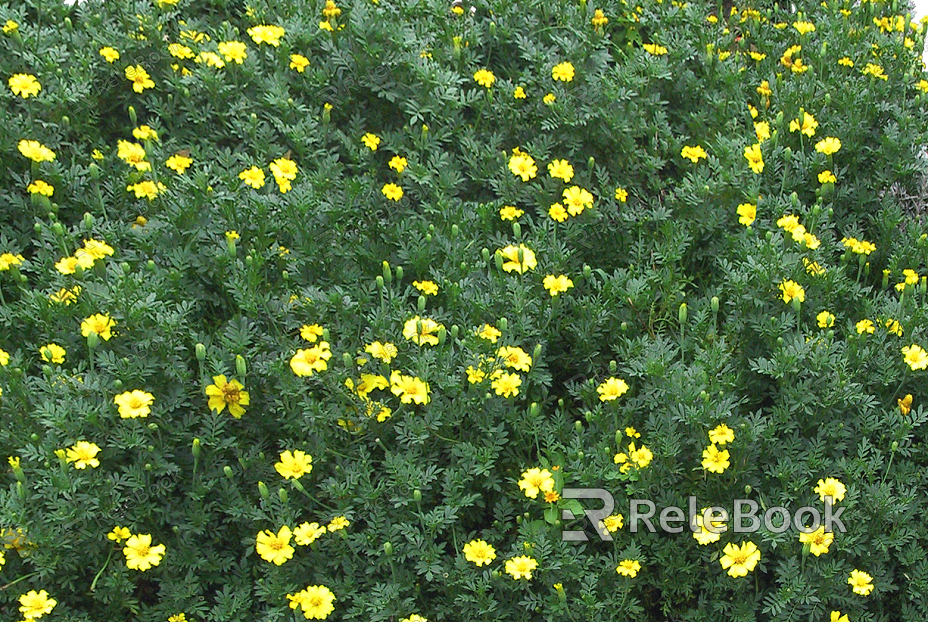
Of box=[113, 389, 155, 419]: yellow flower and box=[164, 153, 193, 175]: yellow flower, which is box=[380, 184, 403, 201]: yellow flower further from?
box=[113, 389, 155, 419]: yellow flower

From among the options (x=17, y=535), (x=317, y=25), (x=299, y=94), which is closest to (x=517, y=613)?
(x=17, y=535)

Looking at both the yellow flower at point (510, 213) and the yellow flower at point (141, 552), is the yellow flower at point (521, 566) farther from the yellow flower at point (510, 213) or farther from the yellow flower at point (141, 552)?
the yellow flower at point (510, 213)

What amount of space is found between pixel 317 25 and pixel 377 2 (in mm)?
278

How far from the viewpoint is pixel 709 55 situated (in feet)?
13.5

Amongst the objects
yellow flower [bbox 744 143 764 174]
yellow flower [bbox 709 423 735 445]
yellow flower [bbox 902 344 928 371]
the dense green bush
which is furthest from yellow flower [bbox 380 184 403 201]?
yellow flower [bbox 902 344 928 371]

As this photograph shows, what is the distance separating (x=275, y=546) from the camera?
106 inches

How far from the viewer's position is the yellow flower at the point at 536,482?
278cm

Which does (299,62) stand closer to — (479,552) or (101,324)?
(101,324)

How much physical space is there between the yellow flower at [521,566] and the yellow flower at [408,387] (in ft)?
1.67

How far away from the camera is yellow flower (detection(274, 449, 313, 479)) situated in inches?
108

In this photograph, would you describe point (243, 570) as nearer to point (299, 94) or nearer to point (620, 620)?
point (620, 620)

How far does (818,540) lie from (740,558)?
22 cm

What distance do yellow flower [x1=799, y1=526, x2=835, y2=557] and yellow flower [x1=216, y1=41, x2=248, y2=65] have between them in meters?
2.61

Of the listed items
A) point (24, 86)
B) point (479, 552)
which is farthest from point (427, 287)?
point (24, 86)
